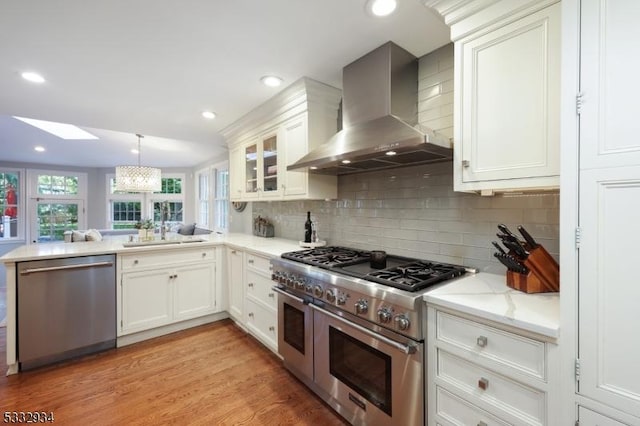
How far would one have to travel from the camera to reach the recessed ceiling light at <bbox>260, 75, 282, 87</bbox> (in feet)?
7.31

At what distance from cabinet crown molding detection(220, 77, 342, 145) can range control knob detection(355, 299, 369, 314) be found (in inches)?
65.4

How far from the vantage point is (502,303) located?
1170 mm

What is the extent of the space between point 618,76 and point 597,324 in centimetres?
79

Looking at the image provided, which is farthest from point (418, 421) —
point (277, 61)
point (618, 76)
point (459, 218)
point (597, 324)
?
point (277, 61)

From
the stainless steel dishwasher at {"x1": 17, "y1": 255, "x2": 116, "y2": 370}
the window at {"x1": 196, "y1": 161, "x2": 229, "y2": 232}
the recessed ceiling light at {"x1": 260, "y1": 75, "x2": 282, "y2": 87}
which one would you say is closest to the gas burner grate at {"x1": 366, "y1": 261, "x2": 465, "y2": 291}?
the recessed ceiling light at {"x1": 260, "y1": 75, "x2": 282, "y2": 87}

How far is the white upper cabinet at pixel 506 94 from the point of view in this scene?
3.77 ft

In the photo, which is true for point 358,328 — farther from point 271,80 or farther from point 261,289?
point 271,80

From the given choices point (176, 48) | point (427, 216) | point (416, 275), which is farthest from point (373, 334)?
point (176, 48)

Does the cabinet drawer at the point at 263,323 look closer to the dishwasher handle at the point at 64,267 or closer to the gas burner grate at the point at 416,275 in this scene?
the gas burner grate at the point at 416,275

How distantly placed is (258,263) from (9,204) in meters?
7.00

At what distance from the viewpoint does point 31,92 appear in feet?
7.92

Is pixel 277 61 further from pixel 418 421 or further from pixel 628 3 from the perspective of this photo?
pixel 418 421

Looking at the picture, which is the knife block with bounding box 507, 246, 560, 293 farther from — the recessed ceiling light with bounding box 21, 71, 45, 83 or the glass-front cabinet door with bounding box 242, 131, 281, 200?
the recessed ceiling light with bounding box 21, 71, 45, 83

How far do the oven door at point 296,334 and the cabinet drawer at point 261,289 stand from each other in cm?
18
